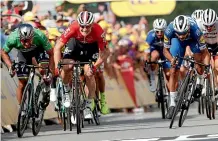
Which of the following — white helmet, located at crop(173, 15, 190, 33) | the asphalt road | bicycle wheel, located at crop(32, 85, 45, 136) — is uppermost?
white helmet, located at crop(173, 15, 190, 33)

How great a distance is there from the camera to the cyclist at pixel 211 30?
17.2 metres

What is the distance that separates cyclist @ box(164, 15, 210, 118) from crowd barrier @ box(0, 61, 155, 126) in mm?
2978

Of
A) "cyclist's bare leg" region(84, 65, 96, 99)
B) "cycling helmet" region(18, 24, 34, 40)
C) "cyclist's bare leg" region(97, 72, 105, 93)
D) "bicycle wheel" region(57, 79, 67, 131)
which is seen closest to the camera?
"cycling helmet" region(18, 24, 34, 40)

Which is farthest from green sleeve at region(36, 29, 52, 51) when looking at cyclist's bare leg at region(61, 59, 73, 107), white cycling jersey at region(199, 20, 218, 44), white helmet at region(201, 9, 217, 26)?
white cycling jersey at region(199, 20, 218, 44)

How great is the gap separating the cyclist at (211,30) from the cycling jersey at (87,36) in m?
1.99

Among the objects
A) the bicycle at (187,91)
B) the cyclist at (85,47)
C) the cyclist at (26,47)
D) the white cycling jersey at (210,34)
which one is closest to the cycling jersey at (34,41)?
the cyclist at (26,47)

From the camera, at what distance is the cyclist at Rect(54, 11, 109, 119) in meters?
16.0

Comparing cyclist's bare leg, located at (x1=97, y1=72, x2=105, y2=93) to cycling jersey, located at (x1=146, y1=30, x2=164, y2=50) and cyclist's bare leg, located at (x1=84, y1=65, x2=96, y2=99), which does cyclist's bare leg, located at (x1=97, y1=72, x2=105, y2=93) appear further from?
cyclist's bare leg, located at (x1=84, y1=65, x2=96, y2=99)

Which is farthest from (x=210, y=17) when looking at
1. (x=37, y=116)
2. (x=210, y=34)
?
(x=37, y=116)

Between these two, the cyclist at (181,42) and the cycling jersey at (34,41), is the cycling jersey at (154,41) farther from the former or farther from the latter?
the cycling jersey at (34,41)

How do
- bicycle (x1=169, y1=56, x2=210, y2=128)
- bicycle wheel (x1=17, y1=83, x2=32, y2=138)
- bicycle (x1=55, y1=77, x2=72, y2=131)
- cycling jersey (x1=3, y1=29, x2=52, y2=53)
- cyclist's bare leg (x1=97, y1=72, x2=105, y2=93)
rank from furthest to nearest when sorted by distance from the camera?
cyclist's bare leg (x1=97, y1=72, x2=105, y2=93)
bicycle (x1=55, y1=77, x2=72, y2=131)
cycling jersey (x1=3, y1=29, x2=52, y2=53)
bicycle wheel (x1=17, y1=83, x2=32, y2=138)
bicycle (x1=169, y1=56, x2=210, y2=128)

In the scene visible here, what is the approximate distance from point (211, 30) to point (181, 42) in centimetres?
74

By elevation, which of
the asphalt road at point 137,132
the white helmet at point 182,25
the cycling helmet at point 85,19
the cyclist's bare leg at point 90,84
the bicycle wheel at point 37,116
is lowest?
the asphalt road at point 137,132

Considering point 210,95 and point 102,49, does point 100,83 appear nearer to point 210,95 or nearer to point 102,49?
point 210,95
